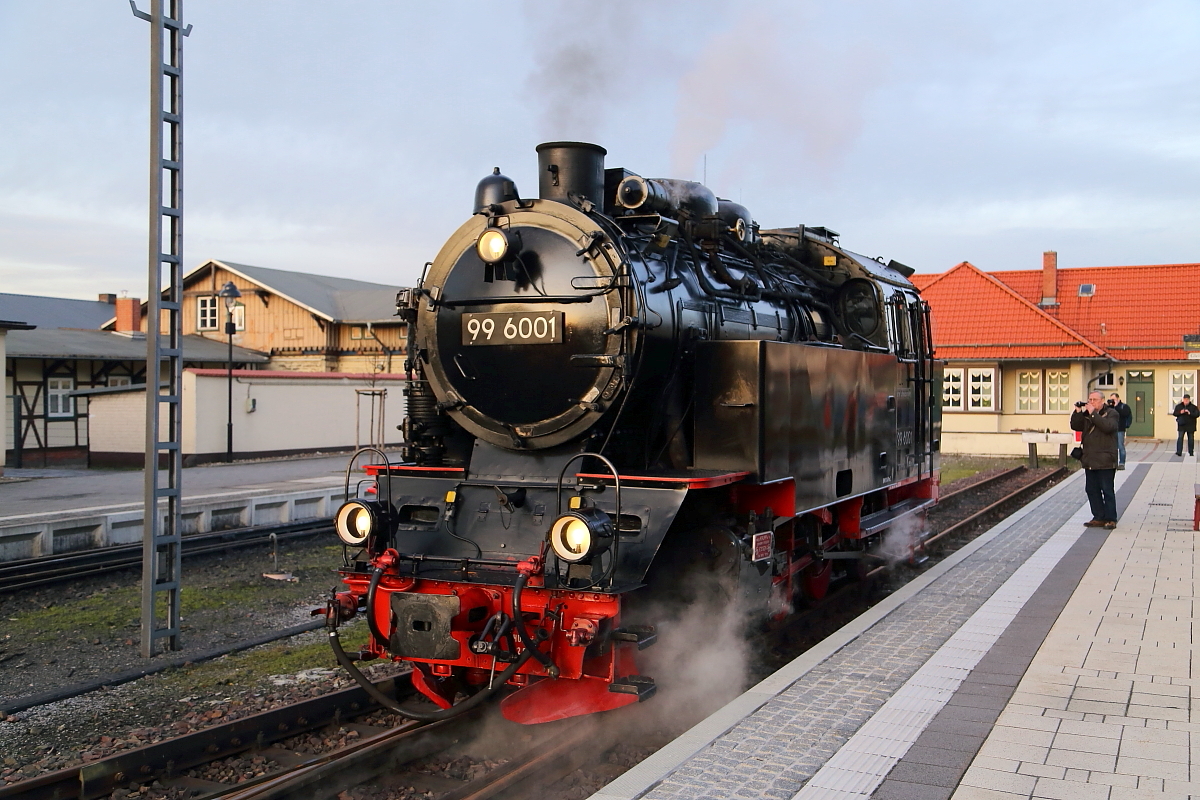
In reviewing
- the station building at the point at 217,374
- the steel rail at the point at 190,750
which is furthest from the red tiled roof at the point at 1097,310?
the steel rail at the point at 190,750

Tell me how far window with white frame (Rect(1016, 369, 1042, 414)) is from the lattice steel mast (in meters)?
24.6

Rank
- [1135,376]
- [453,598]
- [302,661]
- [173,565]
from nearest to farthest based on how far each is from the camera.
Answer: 1. [453,598]
2. [302,661]
3. [173,565]
4. [1135,376]

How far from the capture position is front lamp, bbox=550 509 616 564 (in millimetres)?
4926

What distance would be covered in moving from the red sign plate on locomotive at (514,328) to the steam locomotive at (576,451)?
0.6 inches

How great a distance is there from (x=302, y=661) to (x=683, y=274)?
151 inches

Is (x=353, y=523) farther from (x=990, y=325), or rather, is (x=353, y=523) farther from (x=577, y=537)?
(x=990, y=325)

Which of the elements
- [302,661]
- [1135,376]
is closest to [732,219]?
[302,661]

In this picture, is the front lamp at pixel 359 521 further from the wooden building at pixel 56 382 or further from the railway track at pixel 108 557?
the wooden building at pixel 56 382

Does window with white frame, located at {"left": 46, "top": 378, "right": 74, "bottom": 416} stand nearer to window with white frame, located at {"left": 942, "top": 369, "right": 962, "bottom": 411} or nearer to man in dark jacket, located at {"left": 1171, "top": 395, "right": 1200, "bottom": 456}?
window with white frame, located at {"left": 942, "top": 369, "right": 962, "bottom": 411}

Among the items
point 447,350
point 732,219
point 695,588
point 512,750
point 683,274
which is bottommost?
point 512,750

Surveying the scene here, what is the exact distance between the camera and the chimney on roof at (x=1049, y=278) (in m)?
31.4

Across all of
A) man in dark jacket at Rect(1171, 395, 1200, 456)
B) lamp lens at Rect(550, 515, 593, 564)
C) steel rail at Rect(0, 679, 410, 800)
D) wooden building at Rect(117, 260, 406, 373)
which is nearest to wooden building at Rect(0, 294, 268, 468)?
wooden building at Rect(117, 260, 406, 373)

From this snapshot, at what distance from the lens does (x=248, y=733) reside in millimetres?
5195

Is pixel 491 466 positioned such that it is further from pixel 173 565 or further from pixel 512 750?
pixel 173 565
